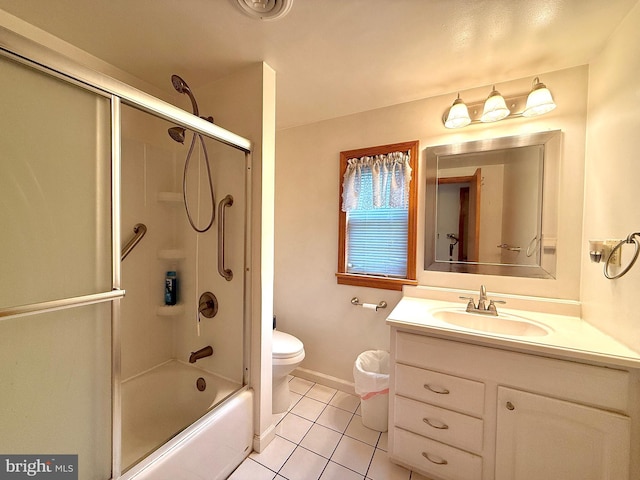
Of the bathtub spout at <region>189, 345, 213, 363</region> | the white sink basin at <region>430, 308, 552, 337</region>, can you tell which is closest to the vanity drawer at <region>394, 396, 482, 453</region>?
the white sink basin at <region>430, 308, 552, 337</region>

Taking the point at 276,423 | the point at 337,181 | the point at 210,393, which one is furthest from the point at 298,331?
the point at 337,181

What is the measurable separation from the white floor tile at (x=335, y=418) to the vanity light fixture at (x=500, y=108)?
6.70 feet

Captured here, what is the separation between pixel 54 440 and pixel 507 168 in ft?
7.85

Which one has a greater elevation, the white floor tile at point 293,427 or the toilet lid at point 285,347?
the toilet lid at point 285,347

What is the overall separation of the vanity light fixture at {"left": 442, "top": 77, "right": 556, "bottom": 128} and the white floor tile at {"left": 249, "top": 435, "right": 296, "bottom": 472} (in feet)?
7.15

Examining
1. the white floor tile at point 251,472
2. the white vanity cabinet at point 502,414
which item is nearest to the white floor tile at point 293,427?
the white floor tile at point 251,472

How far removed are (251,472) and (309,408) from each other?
550 millimetres

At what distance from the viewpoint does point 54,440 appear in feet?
2.51

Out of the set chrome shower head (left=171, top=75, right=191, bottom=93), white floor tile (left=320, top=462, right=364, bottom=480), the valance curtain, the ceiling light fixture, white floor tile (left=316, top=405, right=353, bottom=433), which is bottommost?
white floor tile (left=316, top=405, right=353, bottom=433)

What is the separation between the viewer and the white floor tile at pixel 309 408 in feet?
5.34

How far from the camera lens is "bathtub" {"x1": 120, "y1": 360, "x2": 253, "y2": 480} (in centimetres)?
97

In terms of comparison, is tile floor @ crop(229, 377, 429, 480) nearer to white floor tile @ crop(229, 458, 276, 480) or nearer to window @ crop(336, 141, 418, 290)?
white floor tile @ crop(229, 458, 276, 480)

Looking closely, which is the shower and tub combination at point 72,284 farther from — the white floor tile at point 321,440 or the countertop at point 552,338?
the countertop at point 552,338

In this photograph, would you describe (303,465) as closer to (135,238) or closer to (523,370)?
(523,370)
